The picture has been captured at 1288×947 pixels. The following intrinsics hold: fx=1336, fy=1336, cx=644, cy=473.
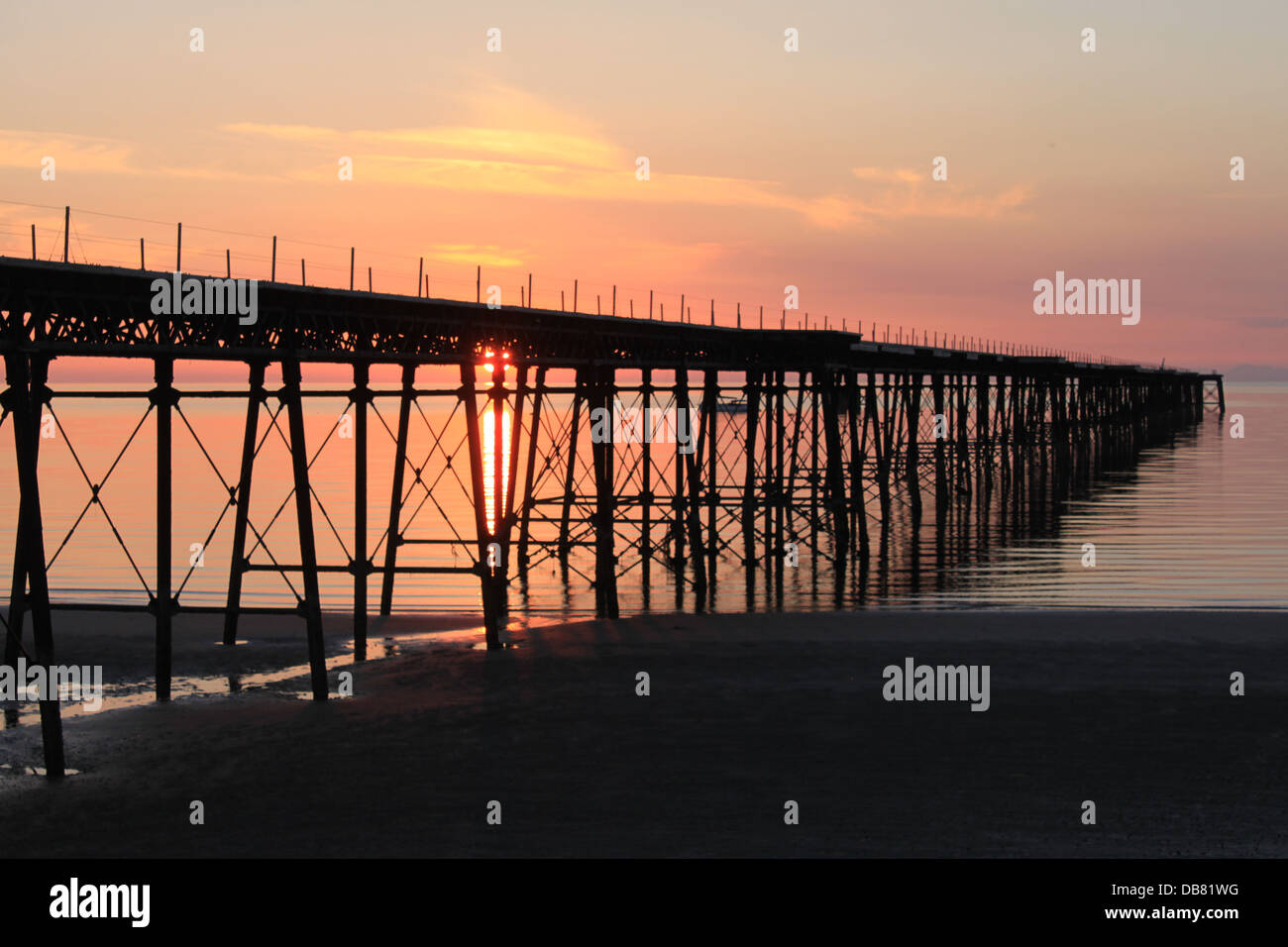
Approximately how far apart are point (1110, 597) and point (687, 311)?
16.9m

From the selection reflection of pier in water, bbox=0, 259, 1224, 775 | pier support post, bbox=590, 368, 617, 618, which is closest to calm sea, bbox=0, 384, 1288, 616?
reflection of pier in water, bbox=0, 259, 1224, 775

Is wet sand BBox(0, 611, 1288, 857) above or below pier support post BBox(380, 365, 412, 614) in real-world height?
below

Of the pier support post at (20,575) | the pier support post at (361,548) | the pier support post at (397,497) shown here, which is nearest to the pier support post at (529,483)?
the pier support post at (397,497)

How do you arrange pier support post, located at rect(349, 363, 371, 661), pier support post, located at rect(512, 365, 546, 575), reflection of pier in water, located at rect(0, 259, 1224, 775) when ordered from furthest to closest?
pier support post, located at rect(512, 365, 546, 575)
pier support post, located at rect(349, 363, 371, 661)
reflection of pier in water, located at rect(0, 259, 1224, 775)

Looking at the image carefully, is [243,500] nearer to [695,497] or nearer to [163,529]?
[163,529]

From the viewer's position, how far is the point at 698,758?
1457 cm

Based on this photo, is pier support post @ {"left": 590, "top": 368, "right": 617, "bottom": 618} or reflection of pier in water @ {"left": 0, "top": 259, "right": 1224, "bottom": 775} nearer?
reflection of pier in water @ {"left": 0, "top": 259, "right": 1224, "bottom": 775}

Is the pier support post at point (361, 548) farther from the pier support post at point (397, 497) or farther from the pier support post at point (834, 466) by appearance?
the pier support post at point (834, 466)

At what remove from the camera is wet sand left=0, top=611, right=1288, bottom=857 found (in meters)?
11.9

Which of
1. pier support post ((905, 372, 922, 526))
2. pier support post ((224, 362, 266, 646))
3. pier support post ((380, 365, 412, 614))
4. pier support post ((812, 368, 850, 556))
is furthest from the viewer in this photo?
pier support post ((905, 372, 922, 526))

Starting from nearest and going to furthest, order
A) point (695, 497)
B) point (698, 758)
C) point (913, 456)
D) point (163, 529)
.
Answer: point (698, 758), point (163, 529), point (695, 497), point (913, 456)

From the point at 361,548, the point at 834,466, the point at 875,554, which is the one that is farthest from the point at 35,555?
the point at 875,554

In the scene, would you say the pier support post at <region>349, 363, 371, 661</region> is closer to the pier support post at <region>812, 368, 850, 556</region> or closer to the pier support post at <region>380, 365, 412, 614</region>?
the pier support post at <region>380, 365, 412, 614</region>
